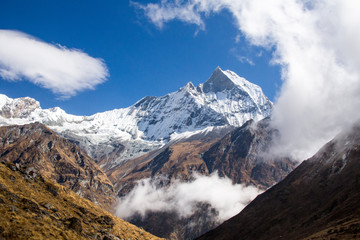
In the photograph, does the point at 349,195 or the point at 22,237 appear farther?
the point at 349,195

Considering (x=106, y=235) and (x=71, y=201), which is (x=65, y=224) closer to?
(x=106, y=235)

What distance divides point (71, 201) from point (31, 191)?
59.4ft

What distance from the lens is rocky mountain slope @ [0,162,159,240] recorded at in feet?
178

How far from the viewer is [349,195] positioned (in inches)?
6954

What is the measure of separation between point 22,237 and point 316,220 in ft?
541

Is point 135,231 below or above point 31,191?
below

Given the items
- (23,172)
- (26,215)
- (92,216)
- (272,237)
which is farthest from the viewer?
(272,237)

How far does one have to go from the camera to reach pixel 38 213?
65.2 meters

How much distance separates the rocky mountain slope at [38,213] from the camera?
54322 millimetres

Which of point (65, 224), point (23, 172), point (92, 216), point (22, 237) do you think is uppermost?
point (23, 172)

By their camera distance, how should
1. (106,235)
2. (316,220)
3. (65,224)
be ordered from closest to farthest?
(65,224)
(106,235)
(316,220)

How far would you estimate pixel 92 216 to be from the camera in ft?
318

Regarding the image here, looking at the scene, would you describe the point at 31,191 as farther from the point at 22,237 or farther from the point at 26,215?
the point at 22,237

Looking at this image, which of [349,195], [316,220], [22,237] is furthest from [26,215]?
[349,195]
